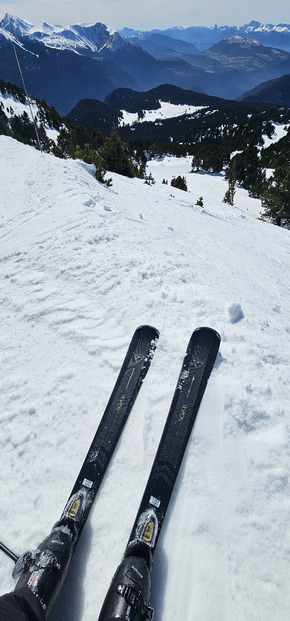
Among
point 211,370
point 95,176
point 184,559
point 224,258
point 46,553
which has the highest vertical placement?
point 95,176

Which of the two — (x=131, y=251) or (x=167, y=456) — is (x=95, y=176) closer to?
(x=131, y=251)

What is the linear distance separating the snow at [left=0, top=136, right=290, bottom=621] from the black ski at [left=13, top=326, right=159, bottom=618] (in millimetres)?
130

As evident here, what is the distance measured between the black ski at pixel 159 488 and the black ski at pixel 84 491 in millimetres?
497

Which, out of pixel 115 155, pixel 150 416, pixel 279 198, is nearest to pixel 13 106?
pixel 115 155

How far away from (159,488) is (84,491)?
2.69 feet

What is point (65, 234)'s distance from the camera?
23.0ft

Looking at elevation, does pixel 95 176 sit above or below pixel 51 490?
above

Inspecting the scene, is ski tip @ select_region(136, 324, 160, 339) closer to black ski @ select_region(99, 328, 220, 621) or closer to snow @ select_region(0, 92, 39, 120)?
black ski @ select_region(99, 328, 220, 621)

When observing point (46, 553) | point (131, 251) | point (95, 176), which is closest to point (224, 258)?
point (131, 251)

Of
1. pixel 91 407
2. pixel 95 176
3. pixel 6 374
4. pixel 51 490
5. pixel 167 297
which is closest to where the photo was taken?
pixel 51 490

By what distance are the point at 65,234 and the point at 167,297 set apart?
3.55 meters

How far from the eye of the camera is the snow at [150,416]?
2.62 m

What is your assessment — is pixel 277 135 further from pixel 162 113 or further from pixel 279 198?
pixel 162 113

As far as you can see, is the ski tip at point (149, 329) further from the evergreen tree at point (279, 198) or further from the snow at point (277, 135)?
the snow at point (277, 135)
